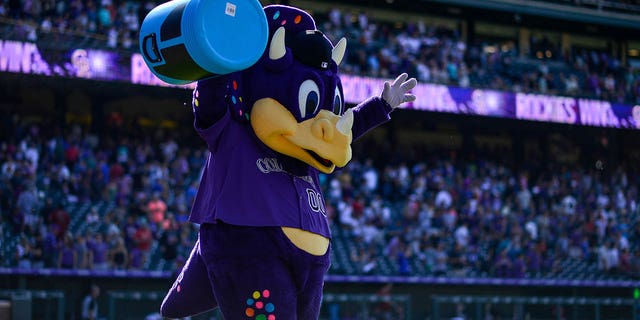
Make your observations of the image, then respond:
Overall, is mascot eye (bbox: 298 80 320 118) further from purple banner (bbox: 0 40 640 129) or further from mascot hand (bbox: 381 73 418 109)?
purple banner (bbox: 0 40 640 129)

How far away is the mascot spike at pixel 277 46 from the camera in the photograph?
391cm

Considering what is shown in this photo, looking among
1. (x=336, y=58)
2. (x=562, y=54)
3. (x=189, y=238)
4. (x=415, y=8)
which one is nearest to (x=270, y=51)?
(x=336, y=58)

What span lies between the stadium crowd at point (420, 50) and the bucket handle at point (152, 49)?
37.3 feet

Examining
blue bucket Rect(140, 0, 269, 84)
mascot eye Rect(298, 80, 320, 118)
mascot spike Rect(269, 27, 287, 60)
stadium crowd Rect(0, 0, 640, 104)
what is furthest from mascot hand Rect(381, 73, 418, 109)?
stadium crowd Rect(0, 0, 640, 104)

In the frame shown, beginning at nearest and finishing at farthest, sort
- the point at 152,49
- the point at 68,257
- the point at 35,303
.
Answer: the point at 152,49 < the point at 35,303 < the point at 68,257

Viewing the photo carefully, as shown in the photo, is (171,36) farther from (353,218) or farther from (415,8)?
(415,8)

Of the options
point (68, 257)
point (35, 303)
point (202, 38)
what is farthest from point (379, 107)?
point (68, 257)

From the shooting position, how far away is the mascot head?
154 inches

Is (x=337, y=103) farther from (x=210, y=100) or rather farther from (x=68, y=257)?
(x=68, y=257)

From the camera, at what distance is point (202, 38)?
134 inches

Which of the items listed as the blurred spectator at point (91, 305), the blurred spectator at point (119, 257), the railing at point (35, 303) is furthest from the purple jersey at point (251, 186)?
the blurred spectator at point (119, 257)

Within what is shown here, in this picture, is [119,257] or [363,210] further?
[363,210]

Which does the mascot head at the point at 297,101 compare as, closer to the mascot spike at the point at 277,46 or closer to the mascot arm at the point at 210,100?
the mascot spike at the point at 277,46

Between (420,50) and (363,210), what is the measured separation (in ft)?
16.3
